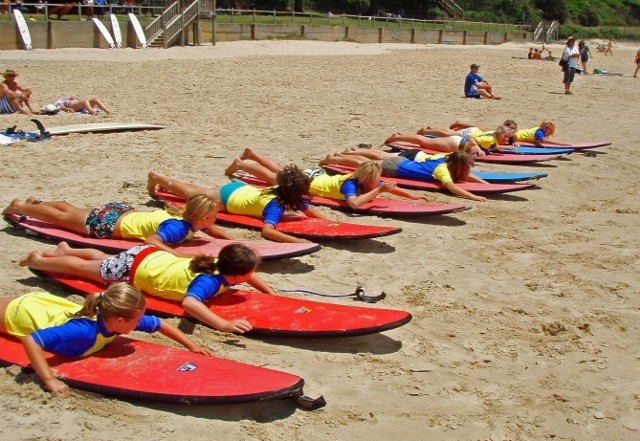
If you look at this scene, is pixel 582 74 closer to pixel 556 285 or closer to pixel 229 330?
pixel 556 285

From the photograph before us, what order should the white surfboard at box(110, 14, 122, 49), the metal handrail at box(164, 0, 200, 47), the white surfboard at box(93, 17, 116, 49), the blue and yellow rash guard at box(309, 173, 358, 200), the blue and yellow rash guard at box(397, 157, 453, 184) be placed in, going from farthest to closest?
the metal handrail at box(164, 0, 200, 47) < the white surfboard at box(110, 14, 122, 49) < the white surfboard at box(93, 17, 116, 49) < the blue and yellow rash guard at box(397, 157, 453, 184) < the blue and yellow rash guard at box(309, 173, 358, 200)

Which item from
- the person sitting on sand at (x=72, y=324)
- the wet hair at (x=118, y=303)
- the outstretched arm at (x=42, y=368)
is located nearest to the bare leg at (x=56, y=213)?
the person sitting on sand at (x=72, y=324)

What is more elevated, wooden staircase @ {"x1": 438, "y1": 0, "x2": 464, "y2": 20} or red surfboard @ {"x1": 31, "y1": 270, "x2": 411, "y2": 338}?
wooden staircase @ {"x1": 438, "y1": 0, "x2": 464, "y2": 20}

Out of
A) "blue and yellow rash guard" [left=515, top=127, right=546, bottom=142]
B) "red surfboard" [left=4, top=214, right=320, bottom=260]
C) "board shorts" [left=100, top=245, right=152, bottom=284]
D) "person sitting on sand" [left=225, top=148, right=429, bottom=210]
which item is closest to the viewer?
"board shorts" [left=100, top=245, right=152, bottom=284]

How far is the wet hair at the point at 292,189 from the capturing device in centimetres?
724

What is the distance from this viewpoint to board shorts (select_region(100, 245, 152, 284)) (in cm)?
553

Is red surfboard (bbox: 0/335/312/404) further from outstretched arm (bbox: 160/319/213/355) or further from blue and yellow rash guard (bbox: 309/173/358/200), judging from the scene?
blue and yellow rash guard (bbox: 309/173/358/200)

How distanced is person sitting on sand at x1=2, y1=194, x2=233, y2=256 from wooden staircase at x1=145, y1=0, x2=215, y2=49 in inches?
853

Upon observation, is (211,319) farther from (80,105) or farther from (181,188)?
(80,105)

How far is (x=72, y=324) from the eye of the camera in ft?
14.6

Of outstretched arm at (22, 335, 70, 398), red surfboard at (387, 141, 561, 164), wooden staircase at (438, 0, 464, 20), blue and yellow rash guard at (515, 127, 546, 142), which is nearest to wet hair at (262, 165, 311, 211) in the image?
outstretched arm at (22, 335, 70, 398)

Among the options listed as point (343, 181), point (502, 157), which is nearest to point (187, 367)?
point (343, 181)

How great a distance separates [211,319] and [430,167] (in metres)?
5.43

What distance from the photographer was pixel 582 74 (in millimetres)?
27156
